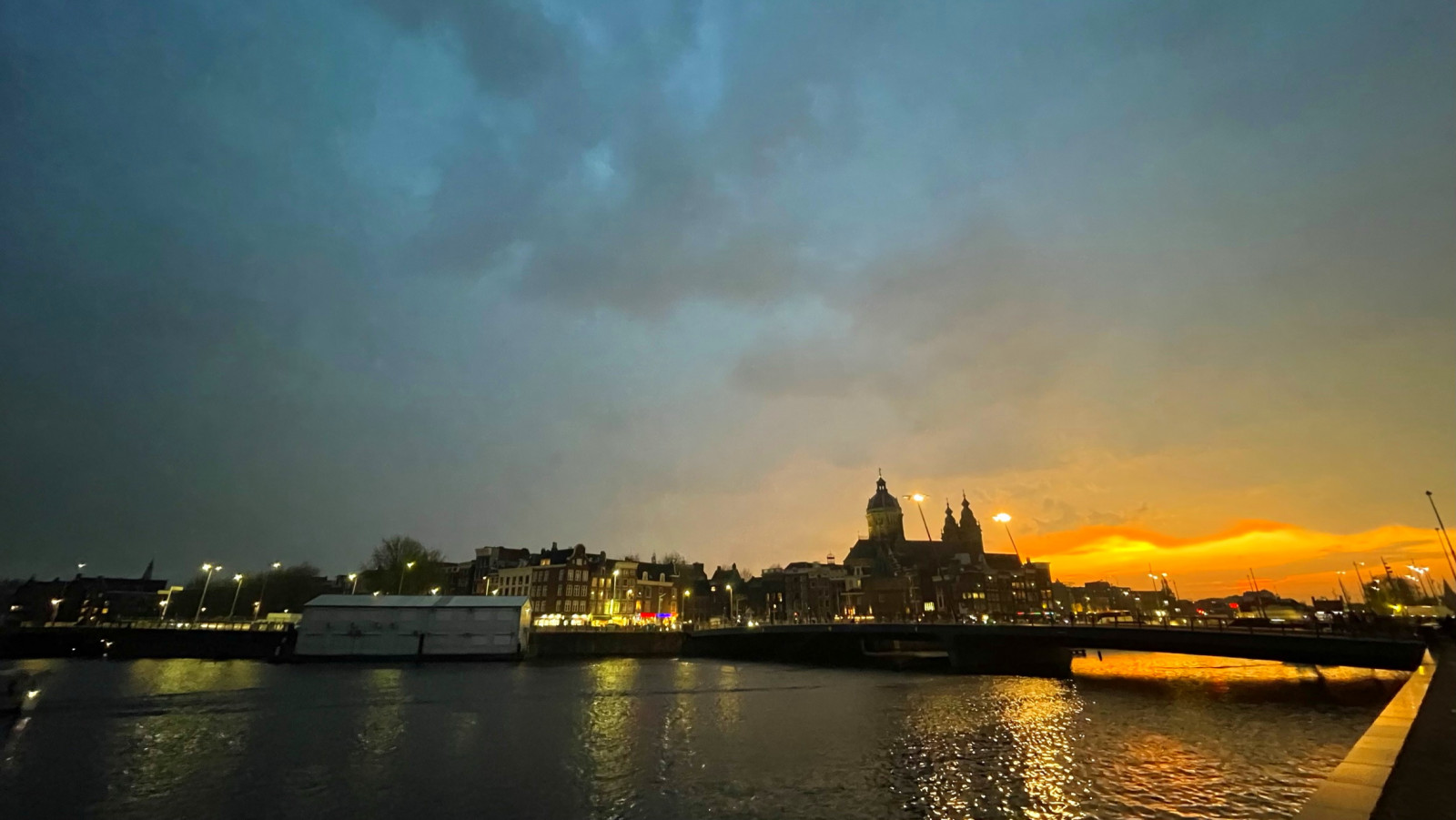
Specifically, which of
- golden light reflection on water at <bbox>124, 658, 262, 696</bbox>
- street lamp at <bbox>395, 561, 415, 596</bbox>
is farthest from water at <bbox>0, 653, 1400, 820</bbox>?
street lamp at <bbox>395, 561, 415, 596</bbox>

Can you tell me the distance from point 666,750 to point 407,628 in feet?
264

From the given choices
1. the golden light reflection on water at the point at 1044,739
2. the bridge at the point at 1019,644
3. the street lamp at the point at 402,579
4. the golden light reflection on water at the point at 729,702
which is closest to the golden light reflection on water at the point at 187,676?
the street lamp at the point at 402,579

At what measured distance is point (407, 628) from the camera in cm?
9919

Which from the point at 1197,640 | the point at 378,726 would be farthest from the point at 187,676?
the point at 1197,640

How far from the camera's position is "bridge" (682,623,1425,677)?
57.5m

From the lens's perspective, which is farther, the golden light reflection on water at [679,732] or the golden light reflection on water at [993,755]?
the golden light reflection on water at [679,732]

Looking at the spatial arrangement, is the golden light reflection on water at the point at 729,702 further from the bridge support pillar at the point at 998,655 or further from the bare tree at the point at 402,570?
the bare tree at the point at 402,570

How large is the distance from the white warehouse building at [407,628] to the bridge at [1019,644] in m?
37.7

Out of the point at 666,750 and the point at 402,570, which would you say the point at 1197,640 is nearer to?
the point at 666,750

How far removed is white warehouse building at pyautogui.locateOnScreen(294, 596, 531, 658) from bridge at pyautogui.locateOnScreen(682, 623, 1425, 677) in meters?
37.7

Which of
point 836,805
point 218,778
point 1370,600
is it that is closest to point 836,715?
point 836,805

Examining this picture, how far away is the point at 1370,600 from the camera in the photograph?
194 meters

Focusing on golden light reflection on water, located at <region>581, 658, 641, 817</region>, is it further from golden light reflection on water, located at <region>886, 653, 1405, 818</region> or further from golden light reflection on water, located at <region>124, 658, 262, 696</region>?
golden light reflection on water, located at <region>124, 658, 262, 696</region>

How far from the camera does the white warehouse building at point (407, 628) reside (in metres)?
96.9
